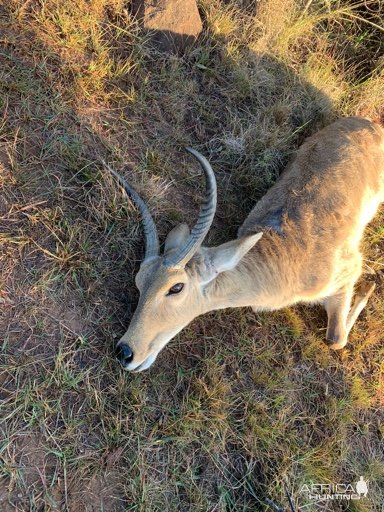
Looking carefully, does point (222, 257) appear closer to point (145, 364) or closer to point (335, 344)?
point (145, 364)

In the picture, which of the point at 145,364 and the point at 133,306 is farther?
the point at 133,306

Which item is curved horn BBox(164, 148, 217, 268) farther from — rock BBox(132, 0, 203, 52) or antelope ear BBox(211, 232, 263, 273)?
rock BBox(132, 0, 203, 52)

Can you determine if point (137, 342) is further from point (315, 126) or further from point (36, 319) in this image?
point (315, 126)

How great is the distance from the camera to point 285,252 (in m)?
4.99

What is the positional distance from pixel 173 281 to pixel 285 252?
4.19 ft

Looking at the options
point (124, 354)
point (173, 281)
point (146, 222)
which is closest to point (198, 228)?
point (173, 281)

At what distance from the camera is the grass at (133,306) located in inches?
168

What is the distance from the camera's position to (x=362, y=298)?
19.4 feet

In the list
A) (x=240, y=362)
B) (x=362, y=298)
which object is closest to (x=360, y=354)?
(x=362, y=298)

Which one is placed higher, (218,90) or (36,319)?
(218,90)

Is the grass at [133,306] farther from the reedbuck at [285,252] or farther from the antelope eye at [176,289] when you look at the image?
the antelope eye at [176,289]

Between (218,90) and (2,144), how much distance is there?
100 inches

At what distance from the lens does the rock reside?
5.69m

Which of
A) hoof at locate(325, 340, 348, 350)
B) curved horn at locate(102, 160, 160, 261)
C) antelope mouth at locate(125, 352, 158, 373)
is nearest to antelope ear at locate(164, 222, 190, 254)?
curved horn at locate(102, 160, 160, 261)
